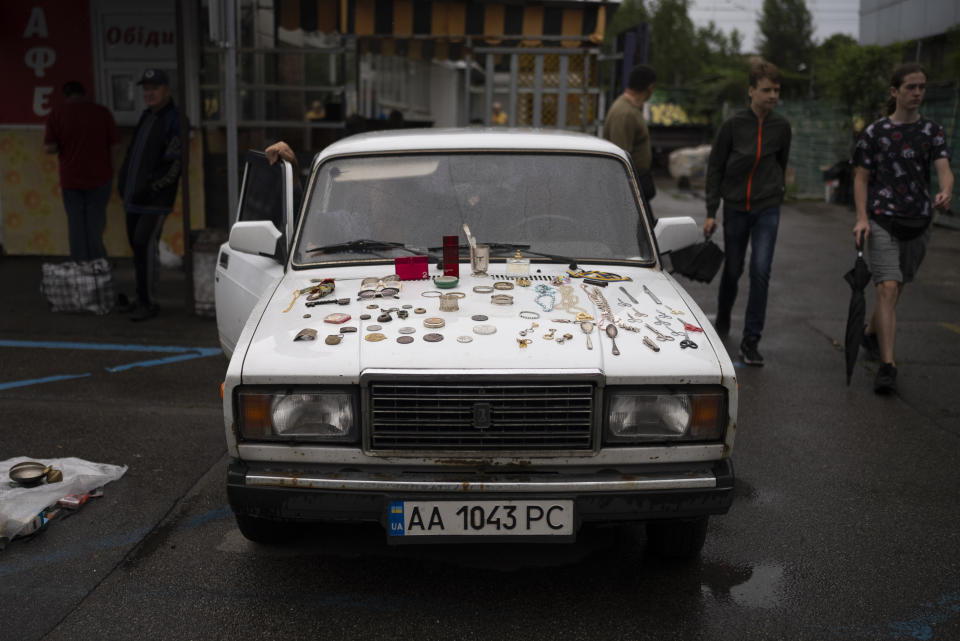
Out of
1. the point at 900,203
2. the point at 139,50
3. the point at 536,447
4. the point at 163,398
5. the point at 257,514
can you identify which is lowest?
the point at 163,398

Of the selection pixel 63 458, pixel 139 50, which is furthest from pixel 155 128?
pixel 63 458

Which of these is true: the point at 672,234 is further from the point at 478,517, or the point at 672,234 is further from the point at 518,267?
the point at 478,517

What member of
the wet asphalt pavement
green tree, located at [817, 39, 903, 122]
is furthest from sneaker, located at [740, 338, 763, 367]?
green tree, located at [817, 39, 903, 122]

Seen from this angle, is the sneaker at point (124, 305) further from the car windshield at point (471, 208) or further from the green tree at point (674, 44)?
the green tree at point (674, 44)

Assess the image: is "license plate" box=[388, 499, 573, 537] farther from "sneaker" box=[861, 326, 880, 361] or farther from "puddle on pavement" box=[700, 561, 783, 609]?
"sneaker" box=[861, 326, 880, 361]

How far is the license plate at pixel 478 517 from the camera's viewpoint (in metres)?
3.10

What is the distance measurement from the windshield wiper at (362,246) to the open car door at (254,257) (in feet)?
0.77

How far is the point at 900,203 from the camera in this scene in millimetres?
5887

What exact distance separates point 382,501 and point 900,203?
4.27 m

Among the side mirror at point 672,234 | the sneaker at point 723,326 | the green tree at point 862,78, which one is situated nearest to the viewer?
the side mirror at point 672,234

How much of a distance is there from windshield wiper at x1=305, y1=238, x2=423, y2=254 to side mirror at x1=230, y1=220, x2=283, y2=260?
0.29m

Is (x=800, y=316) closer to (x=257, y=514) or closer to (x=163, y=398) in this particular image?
(x=163, y=398)

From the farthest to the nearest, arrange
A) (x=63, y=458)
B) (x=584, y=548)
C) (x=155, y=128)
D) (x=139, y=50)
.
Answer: (x=139, y=50) → (x=155, y=128) → (x=63, y=458) → (x=584, y=548)

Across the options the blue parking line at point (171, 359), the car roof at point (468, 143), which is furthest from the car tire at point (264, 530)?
the blue parking line at point (171, 359)
